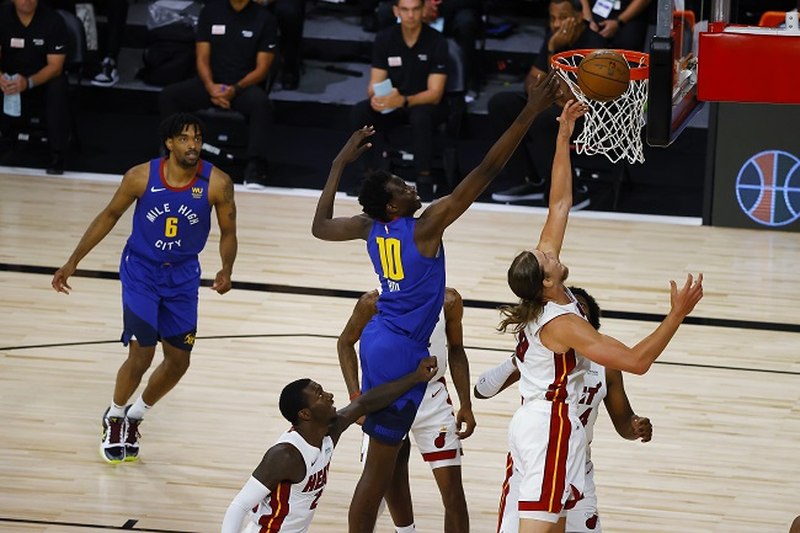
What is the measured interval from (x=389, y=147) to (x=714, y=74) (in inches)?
293

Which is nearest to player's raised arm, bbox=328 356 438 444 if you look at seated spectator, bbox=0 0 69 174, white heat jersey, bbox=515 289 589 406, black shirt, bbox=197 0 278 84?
white heat jersey, bbox=515 289 589 406

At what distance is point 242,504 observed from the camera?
4668 millimetres

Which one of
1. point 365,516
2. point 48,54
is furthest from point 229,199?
point 48,54

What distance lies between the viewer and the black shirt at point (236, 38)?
12430mm

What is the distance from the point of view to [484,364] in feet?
27.0

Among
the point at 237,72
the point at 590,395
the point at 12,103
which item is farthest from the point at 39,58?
the point at 590,395

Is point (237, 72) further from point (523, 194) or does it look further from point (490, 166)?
point (490, 166)

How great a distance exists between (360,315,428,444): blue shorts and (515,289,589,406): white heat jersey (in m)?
0.53

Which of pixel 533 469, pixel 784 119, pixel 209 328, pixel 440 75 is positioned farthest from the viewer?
pixel 440 75

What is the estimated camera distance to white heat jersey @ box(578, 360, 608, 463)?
5203 millimetres

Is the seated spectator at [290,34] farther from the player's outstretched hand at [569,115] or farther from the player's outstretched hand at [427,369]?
the player's outstretched hand at [427,369]

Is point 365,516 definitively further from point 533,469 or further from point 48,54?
point 48,54

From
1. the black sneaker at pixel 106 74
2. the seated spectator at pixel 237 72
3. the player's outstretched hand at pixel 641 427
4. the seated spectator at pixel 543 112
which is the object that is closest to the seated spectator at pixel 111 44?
the black sneaker at pixel 106 74

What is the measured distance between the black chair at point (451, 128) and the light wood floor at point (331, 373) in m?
0.52
